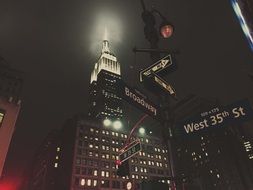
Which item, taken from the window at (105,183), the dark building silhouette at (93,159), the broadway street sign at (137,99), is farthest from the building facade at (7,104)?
the window at (105,183)

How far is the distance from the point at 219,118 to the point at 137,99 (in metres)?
2.61

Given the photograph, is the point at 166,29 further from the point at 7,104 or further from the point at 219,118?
the point at 7,104

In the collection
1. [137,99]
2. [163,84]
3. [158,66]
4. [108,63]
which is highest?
[108,63]

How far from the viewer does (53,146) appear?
120188mm

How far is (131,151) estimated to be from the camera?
8.91m

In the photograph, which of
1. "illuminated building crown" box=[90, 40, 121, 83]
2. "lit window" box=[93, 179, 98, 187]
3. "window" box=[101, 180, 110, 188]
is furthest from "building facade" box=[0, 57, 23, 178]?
"illuminated building crown" box=[90, 40, 121, 83]

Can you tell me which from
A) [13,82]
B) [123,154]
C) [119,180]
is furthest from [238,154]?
[123,154]

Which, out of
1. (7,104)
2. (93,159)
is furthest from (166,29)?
(93,159)

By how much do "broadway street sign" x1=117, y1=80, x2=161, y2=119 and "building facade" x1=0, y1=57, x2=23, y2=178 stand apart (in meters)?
23.5

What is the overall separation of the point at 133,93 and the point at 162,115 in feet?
3.54

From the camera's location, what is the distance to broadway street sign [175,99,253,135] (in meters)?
6.93

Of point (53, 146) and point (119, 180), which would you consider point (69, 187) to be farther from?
point (53, 146)

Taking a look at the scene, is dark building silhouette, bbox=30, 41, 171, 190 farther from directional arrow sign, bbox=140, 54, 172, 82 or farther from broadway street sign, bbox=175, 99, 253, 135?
broadway street sign, bbox=175, 99, 253, 135

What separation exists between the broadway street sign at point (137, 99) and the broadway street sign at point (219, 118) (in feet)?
2.92
